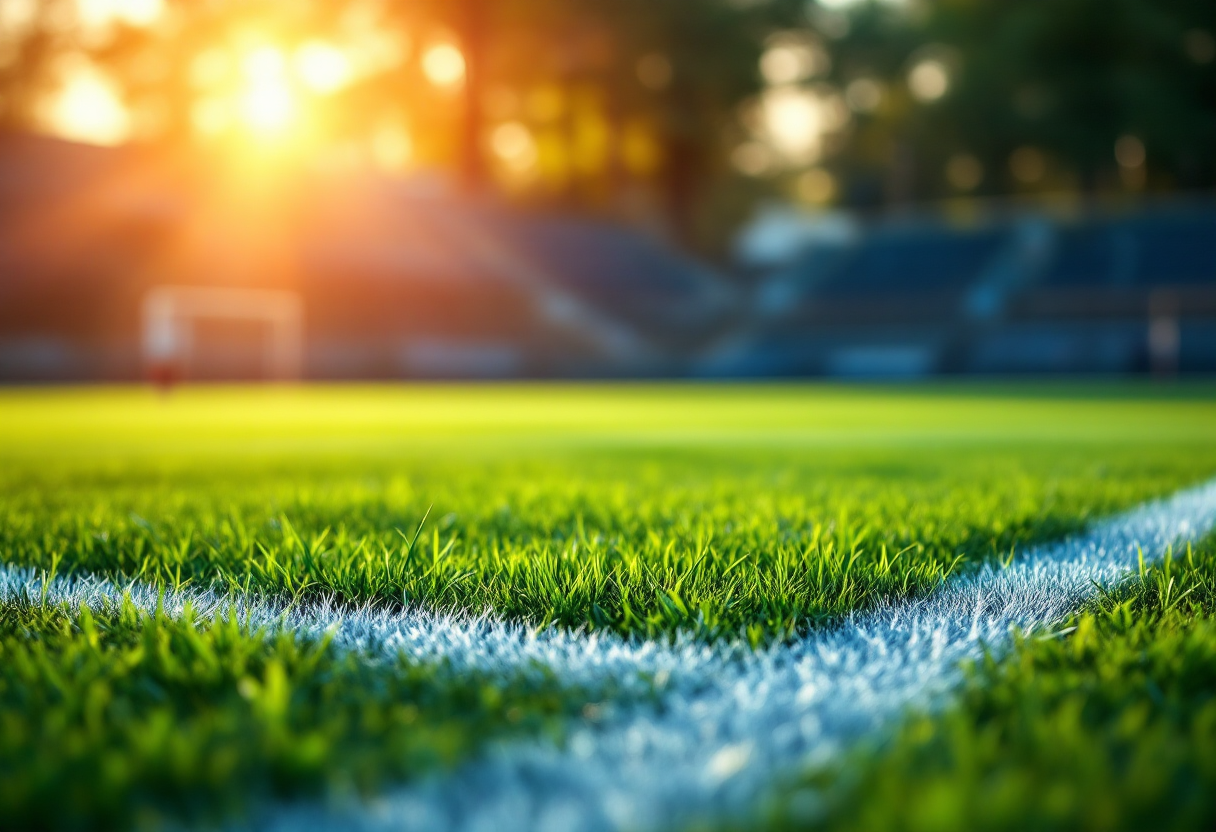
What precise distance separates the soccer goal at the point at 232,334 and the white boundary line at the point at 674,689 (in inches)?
803

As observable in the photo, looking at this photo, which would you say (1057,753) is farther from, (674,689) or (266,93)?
(266,93)

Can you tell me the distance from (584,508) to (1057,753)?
189 centimetres

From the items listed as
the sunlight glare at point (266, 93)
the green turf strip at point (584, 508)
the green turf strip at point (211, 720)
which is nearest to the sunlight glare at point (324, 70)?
the sunlight glare at point (266, 93)

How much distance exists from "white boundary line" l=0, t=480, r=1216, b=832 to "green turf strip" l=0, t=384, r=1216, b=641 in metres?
0.09

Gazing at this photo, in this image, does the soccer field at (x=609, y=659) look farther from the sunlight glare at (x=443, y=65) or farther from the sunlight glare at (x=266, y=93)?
the sunlight glare at (x=443, y=65)

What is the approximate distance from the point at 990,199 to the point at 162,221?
26.1m

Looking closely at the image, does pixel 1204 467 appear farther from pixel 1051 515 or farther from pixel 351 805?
pixel 351 805

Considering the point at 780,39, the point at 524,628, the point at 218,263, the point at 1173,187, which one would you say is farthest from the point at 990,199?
the point at 524,628

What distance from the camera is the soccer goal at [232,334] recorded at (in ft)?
70.2

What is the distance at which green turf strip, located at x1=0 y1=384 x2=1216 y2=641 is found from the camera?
5.43 feet

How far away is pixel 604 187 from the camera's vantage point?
1543 inches

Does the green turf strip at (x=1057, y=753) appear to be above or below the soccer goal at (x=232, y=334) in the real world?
below

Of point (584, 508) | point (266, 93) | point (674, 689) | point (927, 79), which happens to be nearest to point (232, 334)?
point (266, 93)

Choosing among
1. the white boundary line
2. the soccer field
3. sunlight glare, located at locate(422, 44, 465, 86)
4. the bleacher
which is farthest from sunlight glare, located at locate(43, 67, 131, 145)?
the white boundary line
